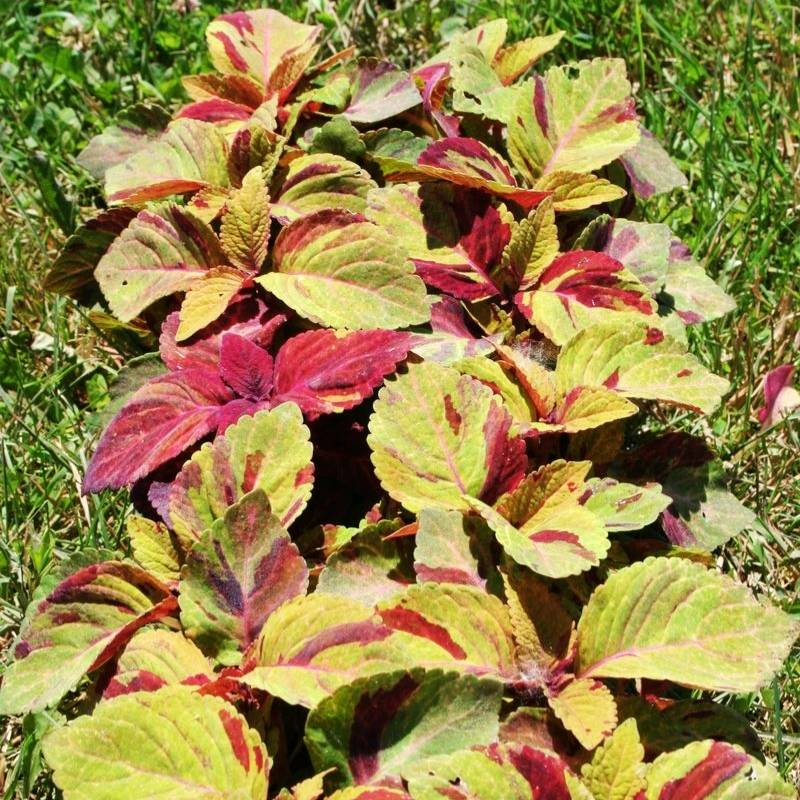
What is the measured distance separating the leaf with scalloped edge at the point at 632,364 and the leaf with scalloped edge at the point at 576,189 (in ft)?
0.96

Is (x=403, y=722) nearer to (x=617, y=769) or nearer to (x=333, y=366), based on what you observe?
(x=617, y=769)

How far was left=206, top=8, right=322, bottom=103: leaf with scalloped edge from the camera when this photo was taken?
6.22ft

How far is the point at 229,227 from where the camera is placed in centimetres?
161

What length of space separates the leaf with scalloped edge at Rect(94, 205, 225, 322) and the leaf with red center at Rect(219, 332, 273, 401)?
6.7 inches

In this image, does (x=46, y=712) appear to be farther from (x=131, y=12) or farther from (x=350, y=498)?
(x=131, y=12)

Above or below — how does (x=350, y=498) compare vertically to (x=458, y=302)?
below

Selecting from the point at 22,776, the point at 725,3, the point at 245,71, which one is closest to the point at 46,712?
the point at 22,776

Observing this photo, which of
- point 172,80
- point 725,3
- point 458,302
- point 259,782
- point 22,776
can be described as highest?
point 725,3

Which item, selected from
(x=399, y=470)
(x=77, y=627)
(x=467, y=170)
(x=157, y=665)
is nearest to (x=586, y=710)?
(x=399, y=470)

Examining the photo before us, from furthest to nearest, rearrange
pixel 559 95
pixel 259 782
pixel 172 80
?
pixel 172 80, pixel 559 95, pixel 259 782

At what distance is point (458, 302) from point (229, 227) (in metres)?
0.34

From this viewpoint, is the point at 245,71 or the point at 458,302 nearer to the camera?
the point at 458,302

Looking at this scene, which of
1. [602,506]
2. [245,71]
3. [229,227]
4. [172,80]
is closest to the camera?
[602,506]

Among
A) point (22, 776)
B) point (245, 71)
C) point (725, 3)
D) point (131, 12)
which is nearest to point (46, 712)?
point (22, 776)
